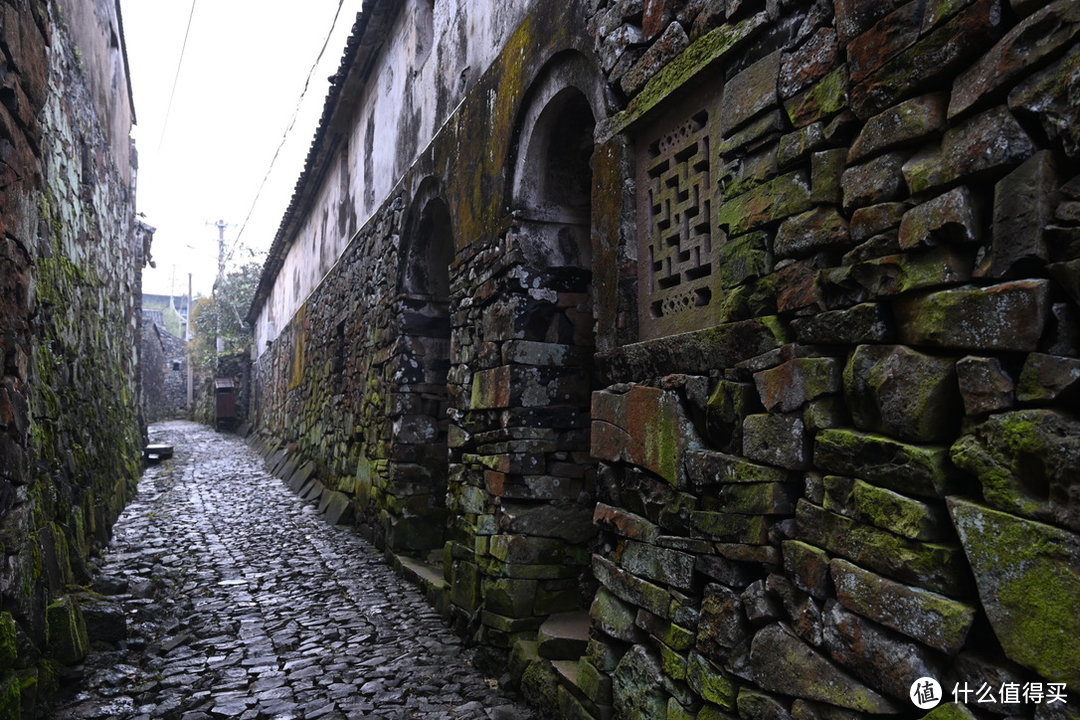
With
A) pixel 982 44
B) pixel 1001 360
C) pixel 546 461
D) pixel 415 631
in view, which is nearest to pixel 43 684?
pixel 415 631

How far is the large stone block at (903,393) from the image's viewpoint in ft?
A: 5.41

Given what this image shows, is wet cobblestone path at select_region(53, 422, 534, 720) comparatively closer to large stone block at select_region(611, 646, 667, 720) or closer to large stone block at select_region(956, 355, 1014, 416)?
large stone block at select_region(611, 646, 667, 720)

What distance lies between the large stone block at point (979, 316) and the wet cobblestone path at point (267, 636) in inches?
111

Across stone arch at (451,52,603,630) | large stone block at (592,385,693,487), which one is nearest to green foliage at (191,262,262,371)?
stone arch at (451,52,603,630)

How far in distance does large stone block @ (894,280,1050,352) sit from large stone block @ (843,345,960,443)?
0.05 meters

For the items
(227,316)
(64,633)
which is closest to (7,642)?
(64,633)

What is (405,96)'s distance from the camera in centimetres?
702

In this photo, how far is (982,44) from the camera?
61.9 inches

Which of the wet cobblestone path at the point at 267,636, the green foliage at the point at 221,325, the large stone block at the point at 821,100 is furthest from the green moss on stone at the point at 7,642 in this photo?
the green foliage at the point at 221,325

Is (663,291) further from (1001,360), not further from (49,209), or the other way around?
(49,209)

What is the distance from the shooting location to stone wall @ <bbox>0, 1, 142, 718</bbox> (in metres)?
2.91

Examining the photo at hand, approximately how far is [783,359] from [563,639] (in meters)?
2.15

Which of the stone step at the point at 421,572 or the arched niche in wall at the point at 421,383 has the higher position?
the arched niche in wall at the point at 421,383

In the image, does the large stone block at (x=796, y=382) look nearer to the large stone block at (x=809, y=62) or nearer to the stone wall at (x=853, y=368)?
the stone wall at (x=853, y=368)
